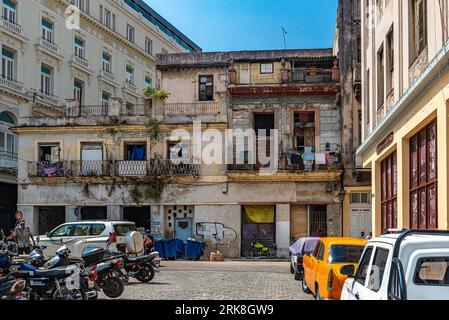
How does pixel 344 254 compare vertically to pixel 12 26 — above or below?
below

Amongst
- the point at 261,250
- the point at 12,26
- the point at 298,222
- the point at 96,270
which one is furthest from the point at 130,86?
the point at 96,270

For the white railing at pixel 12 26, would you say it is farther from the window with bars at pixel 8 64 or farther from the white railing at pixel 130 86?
the white railing at pixel 130 86

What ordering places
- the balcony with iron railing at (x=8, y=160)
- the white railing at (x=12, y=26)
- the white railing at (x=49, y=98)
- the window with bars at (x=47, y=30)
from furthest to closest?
the window with bars at (x=47, y=30)
the white railing at (x=49, y=98)
the white railing at (x=12, y=26)
the balcony with iron railing at (x=8, y=160)

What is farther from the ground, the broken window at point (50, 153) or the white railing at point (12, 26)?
Answer: the white railing at point (12, 26)

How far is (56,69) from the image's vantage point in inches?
1608

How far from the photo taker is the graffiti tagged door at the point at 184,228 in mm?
32156

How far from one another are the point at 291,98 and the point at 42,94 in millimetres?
16660

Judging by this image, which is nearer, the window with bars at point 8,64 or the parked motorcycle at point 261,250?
the parked motorcycle at point 261,250

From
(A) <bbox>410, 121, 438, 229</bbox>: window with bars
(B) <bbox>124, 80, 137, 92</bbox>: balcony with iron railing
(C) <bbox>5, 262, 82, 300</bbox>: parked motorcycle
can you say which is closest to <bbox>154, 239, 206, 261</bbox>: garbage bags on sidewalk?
(A) <bbox>410, 121, 438, 229</bbox>: window with bars

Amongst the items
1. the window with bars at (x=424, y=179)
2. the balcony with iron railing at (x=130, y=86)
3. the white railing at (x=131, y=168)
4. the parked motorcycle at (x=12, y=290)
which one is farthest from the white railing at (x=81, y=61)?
the parked motorcycle at (x=12, y=290)

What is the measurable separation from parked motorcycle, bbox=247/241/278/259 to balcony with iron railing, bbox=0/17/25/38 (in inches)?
738

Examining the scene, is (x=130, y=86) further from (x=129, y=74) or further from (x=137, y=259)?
(x=137, y=259)

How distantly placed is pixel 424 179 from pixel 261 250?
696 inches

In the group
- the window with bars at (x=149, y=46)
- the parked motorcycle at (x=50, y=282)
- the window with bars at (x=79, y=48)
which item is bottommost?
the parked motorcycle at (x=50, y=282)
